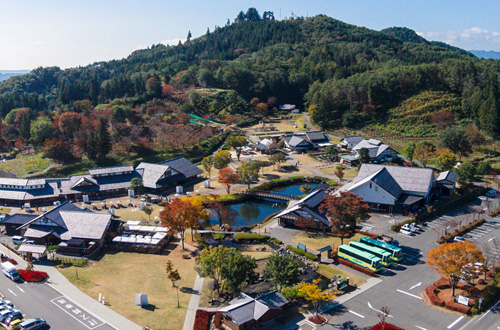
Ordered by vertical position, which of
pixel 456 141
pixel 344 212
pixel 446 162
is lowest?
pixel 344 212

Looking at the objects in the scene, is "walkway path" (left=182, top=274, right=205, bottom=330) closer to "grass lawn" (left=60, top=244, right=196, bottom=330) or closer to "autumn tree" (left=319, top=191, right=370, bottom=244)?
"grass lawn" (left=60, top=244, right=196, bottom=330)

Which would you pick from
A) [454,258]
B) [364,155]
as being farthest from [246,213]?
[454,258]

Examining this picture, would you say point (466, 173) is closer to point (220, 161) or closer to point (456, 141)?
point (456, 141)

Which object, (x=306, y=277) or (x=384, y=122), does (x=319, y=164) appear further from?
(x=306, y=277)

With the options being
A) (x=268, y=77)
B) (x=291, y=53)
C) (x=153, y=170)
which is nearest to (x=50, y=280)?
(x=153, y=170)

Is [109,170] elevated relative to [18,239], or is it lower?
elevated

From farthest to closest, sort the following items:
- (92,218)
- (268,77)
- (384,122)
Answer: (268,77), (384,122), (92,218)

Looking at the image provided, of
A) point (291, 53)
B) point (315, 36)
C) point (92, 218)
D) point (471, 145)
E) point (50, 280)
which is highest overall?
point (315, 36)
